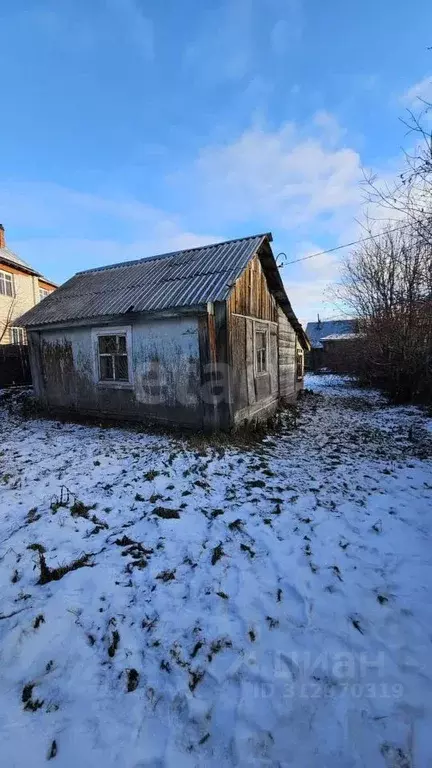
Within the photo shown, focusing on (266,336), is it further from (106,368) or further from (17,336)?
(17,336)

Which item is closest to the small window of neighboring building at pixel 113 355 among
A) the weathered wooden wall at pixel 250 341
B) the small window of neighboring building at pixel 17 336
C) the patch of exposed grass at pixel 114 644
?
the weathered wooden wall at pixel 250 341

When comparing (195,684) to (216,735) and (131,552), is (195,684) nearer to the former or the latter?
(216,735)

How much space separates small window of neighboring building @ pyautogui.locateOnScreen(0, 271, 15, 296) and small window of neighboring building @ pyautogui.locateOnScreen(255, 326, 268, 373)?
18302 millimetres

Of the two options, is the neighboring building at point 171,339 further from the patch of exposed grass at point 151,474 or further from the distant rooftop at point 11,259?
the distant rooftop at point 11,259

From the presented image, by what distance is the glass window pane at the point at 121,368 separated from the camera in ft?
30.1

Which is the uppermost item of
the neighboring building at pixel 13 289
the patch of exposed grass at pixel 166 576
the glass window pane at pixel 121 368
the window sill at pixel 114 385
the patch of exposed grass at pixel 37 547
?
the neighboring building at pixel 13 289

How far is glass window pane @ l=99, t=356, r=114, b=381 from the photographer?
9.50 metres

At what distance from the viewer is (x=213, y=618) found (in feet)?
9.59

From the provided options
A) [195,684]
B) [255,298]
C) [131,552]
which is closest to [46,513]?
[131,552]

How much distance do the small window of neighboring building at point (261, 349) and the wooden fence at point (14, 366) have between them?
43.4 feet

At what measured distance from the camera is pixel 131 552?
12.3ft

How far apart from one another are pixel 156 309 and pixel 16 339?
17.7 metres

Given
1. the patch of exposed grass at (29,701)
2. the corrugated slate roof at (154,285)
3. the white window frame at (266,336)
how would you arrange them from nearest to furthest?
the patch of exposed grass at (29,701) → the corrugated slate roof at (154,285) → the white window frame at (266,336)

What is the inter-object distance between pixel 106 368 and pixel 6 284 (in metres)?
16.1
